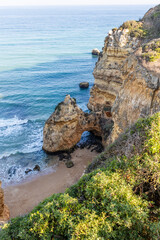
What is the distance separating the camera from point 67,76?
48594 mm

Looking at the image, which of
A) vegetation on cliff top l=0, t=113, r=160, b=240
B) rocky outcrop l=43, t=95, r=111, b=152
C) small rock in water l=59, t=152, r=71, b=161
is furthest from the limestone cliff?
vegetation on cliff top l=0, t=113, r=160, b=240

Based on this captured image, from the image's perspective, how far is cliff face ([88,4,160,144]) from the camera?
14000 mm

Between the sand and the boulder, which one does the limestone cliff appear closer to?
the boulder

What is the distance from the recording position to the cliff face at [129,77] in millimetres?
14000

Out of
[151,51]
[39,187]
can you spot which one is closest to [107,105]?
[151,51]

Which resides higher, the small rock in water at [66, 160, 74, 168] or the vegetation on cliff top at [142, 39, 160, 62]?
the vegetation on cliff top at [142, 39, 160, 62]

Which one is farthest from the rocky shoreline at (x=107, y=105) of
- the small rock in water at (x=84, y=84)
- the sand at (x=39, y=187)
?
the small rock in water at (x=84, y=84)

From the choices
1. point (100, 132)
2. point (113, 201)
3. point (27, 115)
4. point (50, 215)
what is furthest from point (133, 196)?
point (27, 115)

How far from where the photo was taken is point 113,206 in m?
6.17

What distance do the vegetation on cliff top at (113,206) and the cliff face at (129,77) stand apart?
306 centimetres

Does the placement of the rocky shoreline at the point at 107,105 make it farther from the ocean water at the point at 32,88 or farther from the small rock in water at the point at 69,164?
the ocean water at the point at 32,88

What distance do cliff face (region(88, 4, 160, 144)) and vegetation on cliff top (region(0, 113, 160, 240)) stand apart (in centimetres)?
306

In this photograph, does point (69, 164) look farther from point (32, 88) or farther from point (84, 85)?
point (32, 88)

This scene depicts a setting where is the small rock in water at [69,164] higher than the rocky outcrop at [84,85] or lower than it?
lower
